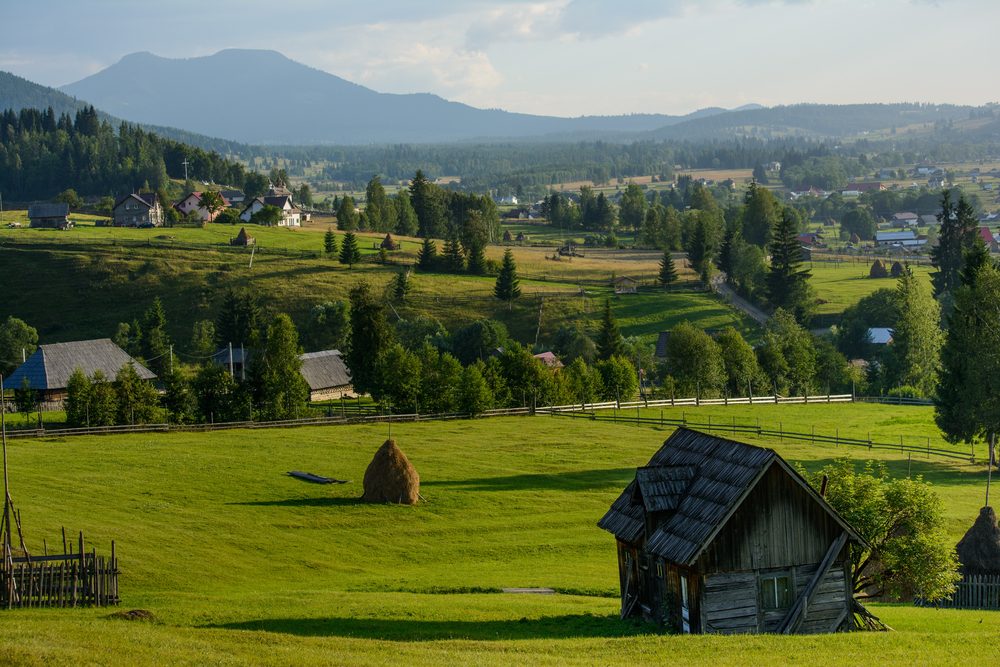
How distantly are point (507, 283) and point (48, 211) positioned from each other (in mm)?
81912

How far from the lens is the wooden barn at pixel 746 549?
103 feet

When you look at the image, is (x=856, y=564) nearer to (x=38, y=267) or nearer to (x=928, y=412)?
(x=928, y=412)

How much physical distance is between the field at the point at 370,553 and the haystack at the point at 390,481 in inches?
31.5

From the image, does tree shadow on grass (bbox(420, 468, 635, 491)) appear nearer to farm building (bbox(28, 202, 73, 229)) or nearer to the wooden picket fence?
the wooden picket fence

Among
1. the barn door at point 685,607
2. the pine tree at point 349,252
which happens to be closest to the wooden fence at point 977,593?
the barn door at point 685,607

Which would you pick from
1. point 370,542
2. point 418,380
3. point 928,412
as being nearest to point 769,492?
point 370,542

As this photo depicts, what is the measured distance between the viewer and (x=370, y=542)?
4597cm

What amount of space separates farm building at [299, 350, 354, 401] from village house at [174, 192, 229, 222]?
7794 cm

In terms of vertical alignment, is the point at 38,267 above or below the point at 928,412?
above

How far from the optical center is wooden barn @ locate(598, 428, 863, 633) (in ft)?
103

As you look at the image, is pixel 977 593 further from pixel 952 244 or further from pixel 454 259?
pixel 952 244

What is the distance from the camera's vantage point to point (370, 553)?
44438 millimetres

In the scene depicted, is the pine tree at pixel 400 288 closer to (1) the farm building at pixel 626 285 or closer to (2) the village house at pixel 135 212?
(1) the farm building at pixel 626 285

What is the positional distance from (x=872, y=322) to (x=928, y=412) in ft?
144
